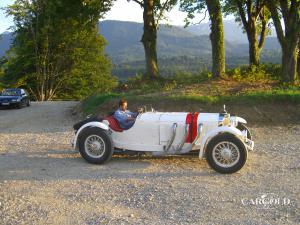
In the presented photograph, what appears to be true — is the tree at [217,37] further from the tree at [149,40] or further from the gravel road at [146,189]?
the gravel road at [146,189]

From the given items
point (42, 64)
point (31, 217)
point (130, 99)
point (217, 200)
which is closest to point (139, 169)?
point (217, 200)

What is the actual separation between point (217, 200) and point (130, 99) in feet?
34.6

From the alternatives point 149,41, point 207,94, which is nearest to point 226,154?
point 207,94

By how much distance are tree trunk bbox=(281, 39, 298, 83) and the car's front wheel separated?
38.2ft

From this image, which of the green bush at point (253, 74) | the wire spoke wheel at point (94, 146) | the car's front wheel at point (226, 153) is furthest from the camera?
the green bush at point (253, 74)

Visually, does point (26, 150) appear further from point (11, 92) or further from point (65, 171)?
point (11, 92)

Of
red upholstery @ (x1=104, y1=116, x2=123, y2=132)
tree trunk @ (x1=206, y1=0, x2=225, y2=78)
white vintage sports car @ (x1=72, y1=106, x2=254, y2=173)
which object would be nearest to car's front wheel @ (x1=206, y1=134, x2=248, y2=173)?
white vintage sports car @ (x1=72, y1=106, x2=254, y2=173)

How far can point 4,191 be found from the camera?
26.8 feet

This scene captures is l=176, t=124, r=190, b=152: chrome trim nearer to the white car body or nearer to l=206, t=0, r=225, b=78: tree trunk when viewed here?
the white car body

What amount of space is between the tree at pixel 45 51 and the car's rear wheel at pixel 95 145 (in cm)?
3470

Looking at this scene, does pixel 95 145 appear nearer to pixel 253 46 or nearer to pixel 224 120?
pixel 224 120

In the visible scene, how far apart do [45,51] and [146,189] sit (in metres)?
41.4

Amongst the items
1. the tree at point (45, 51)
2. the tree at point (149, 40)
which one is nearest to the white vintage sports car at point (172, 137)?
the tree at point (149, 40)

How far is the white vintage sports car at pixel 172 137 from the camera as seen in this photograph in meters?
9.13
